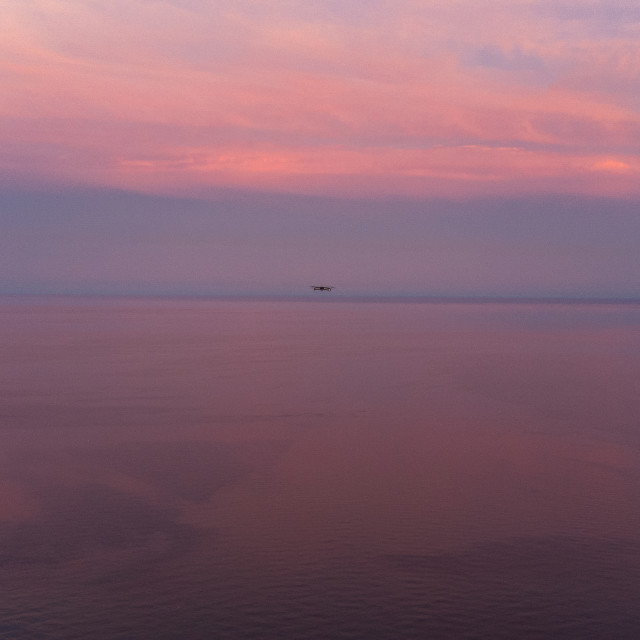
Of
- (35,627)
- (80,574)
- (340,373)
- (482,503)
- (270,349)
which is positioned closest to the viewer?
(35,627)

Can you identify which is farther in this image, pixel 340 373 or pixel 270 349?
pixel 270 349

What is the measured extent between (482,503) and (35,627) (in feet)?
32.0

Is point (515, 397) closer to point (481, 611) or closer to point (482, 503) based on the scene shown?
point (482, 503)

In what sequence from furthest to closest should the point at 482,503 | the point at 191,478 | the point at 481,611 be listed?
the point at 191,478 < the point at 482,503 < the point at 481,611

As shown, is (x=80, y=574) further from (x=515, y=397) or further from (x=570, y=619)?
(x=515, y=397)

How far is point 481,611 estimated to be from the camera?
12.0 metres

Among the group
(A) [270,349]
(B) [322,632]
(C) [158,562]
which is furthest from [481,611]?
(A) [270,349]

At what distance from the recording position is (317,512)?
651 inches

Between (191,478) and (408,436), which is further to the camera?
(408,436)

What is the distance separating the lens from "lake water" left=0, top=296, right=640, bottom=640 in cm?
1188

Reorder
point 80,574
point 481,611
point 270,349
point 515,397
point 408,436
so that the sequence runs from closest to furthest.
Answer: point 481,611 < point 80,574 < point 408,436 < point 515,397 < point 270,349

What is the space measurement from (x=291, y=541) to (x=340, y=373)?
95.1 ft

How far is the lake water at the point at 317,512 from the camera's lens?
39.0 ft

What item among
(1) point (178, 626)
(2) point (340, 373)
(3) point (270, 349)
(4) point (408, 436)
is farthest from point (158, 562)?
(3) point (270, 349)
